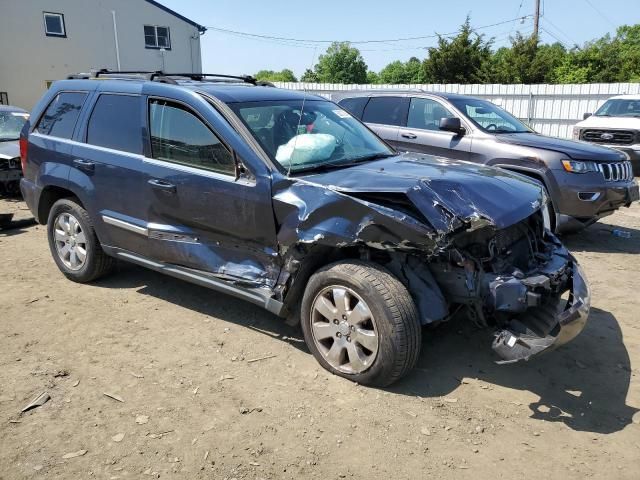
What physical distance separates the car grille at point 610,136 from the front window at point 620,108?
1075 mm

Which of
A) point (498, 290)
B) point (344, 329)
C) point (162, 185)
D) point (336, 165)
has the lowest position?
point (344, 329)

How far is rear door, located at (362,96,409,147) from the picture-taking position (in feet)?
25.2

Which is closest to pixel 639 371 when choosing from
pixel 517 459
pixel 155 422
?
pixel 517 459

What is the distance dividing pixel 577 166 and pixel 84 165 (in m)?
5.36

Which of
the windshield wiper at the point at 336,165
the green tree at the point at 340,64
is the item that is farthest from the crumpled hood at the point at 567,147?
the green tree at the point at 340,64

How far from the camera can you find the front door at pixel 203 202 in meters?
3.74

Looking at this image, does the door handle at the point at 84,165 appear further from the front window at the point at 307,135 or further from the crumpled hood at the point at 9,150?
the crumpled hood at the point at 9,150

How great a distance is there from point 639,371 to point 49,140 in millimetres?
5279

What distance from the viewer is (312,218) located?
341 cm

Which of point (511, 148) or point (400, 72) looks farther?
point (400, 72)

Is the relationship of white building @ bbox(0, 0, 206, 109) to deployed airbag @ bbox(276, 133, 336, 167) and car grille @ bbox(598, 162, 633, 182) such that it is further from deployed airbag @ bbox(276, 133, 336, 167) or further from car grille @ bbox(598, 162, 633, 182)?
car grille @ bbox(598, 162, 633, 182)

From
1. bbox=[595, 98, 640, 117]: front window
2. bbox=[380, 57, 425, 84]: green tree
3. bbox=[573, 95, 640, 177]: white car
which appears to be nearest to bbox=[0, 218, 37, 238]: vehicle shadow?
bbox=[573, 95, 640, 177]: white car

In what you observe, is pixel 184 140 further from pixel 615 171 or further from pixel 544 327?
pixel 615 171

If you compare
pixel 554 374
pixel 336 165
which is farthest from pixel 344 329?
pixel 554 374
